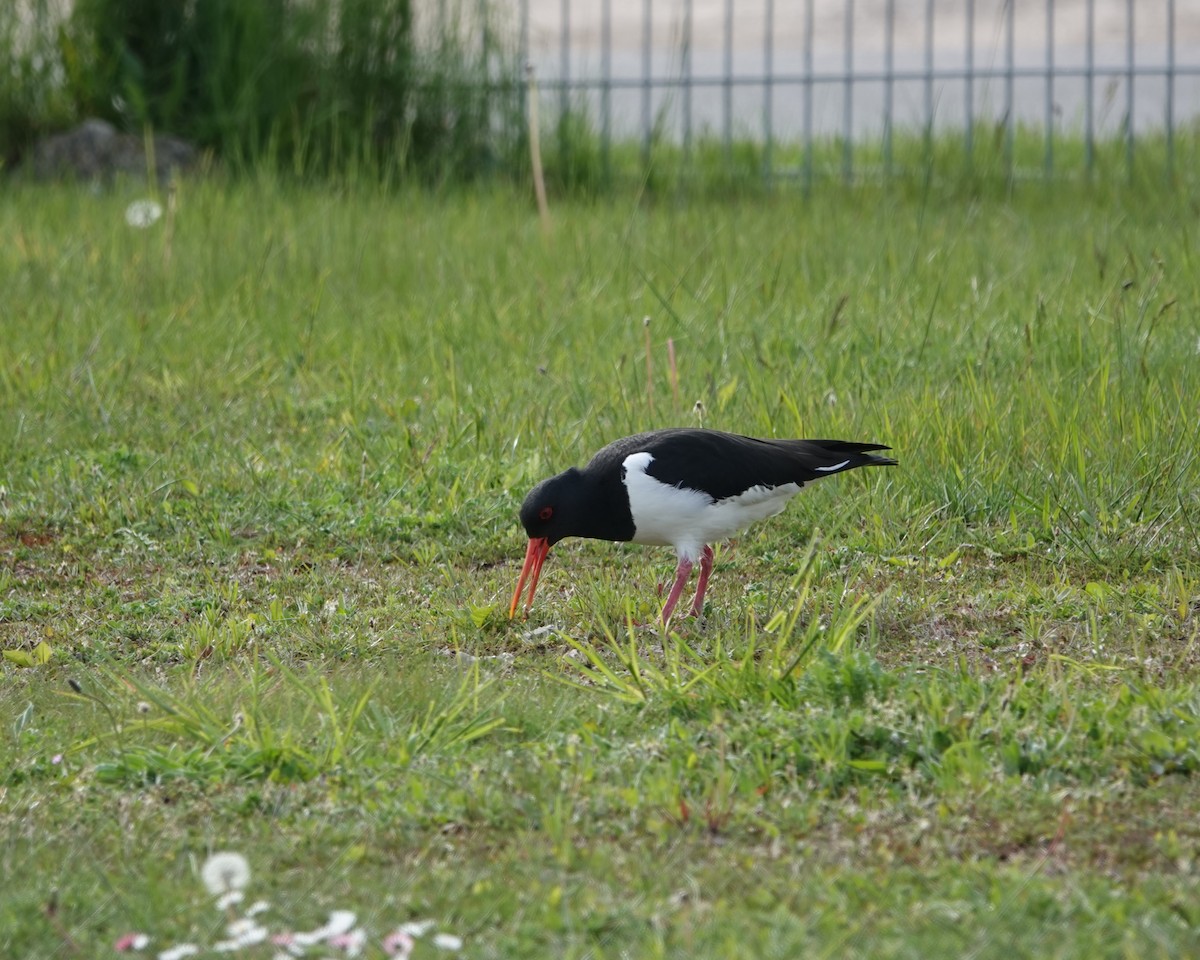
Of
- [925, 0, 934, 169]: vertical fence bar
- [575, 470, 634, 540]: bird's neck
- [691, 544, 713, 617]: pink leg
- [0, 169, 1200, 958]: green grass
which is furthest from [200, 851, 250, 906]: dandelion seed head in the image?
[925, 0, 934, 169]: vertical fence bar

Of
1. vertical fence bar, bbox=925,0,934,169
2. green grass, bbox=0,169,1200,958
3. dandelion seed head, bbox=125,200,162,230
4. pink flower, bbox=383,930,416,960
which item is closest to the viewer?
pink flower, bbox=383,930,416,960

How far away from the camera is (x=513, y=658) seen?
3879mm

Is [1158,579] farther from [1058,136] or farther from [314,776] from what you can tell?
[1058,136]

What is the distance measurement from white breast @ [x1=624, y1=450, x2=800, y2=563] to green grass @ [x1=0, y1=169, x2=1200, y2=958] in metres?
0.18

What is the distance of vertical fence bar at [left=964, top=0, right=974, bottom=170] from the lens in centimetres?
948

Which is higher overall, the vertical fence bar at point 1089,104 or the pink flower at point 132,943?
the vertical fence bar at point 1089,104

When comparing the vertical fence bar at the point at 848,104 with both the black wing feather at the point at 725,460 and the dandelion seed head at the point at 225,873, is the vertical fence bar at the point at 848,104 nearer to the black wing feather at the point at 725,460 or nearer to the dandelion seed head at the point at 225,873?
the black wing feather at the point at 725,460

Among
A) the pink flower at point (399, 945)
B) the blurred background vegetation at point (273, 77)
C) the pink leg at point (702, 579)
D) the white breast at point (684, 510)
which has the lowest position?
the pink flower at point (399, 945)

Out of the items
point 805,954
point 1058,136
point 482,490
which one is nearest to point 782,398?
point 482,490

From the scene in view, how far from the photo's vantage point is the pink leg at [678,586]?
13.0 ft

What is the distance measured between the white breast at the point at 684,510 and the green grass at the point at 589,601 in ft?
0.60

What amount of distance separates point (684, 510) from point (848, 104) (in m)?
6.70

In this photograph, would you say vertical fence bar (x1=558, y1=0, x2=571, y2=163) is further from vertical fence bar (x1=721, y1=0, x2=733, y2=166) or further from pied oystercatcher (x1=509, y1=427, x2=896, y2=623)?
pied oystercatcher (x1=509, y1=427, x2=896, y2=623)

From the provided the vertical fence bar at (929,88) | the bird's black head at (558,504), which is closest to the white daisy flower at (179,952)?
the bird's black head at (558,504)
